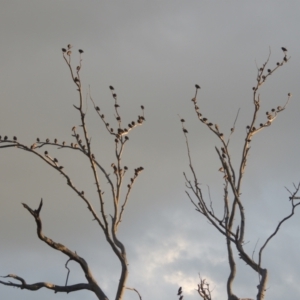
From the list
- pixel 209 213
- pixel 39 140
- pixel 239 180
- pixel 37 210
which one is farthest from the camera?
pixel 39 140

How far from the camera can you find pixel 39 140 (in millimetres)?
12500

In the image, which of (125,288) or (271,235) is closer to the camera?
(271,235)

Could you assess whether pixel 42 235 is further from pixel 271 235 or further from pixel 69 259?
pixel 271 235

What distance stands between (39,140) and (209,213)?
3.47m

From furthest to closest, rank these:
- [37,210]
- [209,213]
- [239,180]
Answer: [239,180] < [209,213] < [37,210]

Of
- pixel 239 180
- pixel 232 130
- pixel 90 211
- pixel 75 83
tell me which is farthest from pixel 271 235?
pixel 75 83

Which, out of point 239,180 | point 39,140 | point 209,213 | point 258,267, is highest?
point 39,140

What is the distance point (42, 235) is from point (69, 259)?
0.90 meters

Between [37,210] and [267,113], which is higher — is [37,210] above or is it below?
below

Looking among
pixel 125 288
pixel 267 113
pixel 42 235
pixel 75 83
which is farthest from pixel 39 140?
pixel 267 113

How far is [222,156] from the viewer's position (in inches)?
440

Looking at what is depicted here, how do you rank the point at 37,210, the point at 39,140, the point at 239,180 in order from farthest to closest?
1. the point at 39,140
2. the point at 239,180
3. the point at 37,210

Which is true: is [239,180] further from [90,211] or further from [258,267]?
[90,211]

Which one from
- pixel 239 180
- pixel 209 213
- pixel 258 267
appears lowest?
pixel 258 267
